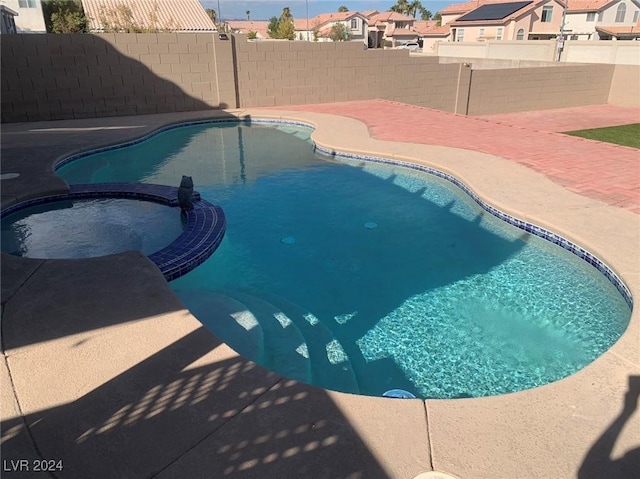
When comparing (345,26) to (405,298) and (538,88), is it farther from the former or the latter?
(405,298)

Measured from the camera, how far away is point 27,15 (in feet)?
129

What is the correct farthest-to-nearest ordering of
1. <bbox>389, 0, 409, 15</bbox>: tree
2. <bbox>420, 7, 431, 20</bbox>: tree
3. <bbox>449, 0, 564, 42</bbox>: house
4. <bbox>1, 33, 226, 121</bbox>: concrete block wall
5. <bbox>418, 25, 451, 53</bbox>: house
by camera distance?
1. <bbox>420, 7, 431, 20</bbox>: tree
2. <bbox>389, 0, 409, 15</bbox>: tree
3. <bbox>418, 25, 451, 53</bbox>: house
4. <bbox>449, 0, 564, 42</bbox>: house
5. <bbox>1, 33, 226, 121</bbox>: concrete block wall

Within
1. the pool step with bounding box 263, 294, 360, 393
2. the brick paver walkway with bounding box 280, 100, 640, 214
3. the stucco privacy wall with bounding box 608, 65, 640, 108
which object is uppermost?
the stucco privacy wall with bounding box 608, 65, 640, 108

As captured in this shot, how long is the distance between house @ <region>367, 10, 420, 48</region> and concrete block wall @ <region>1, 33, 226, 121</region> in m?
62.5

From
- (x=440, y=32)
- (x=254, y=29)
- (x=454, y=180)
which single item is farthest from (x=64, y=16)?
(x=254, y=29)

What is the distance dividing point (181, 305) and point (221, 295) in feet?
4.25

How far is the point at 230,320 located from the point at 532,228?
462 cm

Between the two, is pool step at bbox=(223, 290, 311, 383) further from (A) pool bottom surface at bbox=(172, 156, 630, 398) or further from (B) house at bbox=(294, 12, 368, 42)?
(B) house at bbox=(294, 12, 368, 42)

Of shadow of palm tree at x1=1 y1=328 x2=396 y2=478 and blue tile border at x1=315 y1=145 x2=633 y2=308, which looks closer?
shadow of palm tree at x1=1 y1=328 x2=396 y2=478

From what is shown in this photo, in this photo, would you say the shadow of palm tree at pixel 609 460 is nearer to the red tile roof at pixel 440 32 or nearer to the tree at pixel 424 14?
the red tile roof at pixel 440 32

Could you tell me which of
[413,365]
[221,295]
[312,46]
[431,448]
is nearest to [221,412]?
[431,448]

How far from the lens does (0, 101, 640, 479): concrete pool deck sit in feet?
9.27

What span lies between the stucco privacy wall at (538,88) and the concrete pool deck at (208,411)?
15604mm

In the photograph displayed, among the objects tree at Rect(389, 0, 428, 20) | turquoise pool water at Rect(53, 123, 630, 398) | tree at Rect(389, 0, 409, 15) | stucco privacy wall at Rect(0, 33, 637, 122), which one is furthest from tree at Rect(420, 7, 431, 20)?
turquoise pool water at Rect(53, 123, 630, 398)
